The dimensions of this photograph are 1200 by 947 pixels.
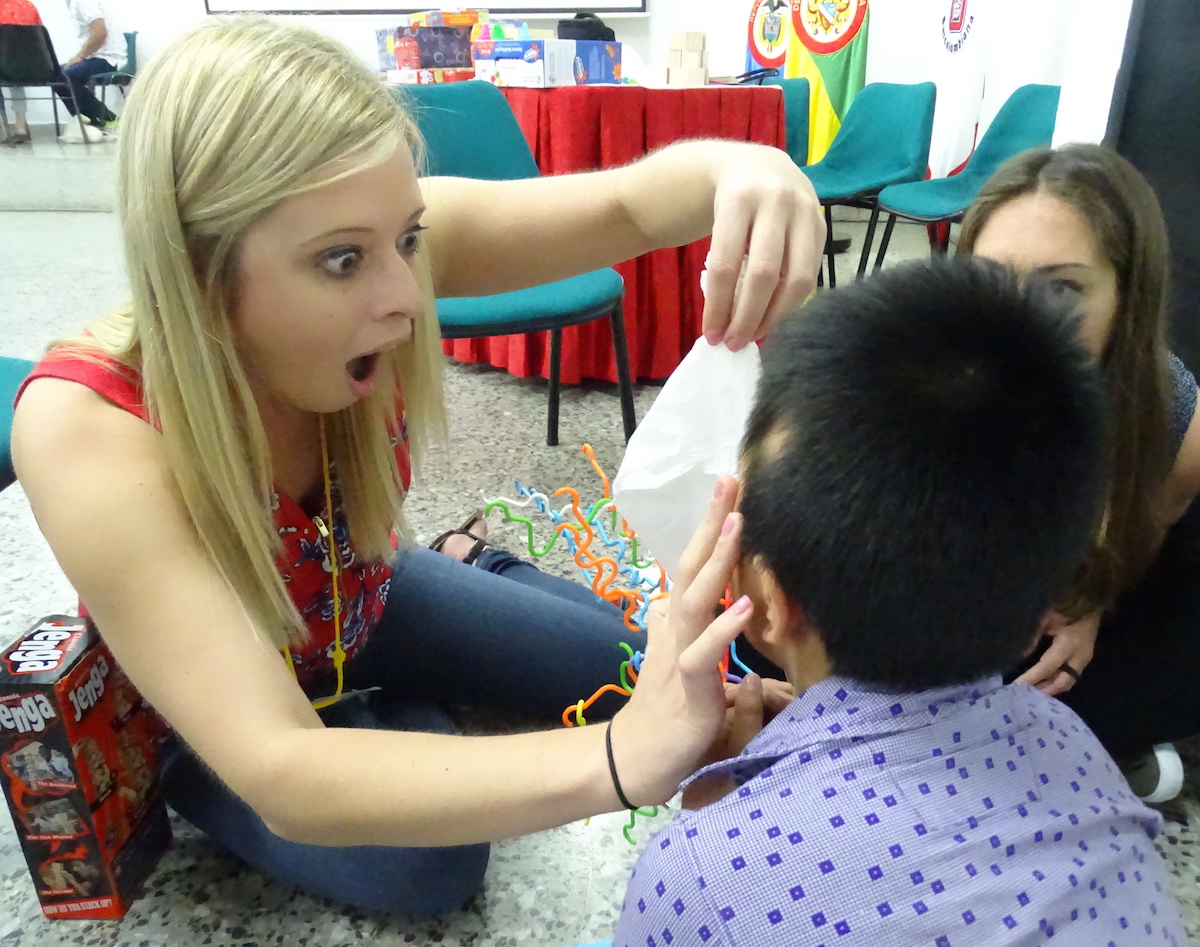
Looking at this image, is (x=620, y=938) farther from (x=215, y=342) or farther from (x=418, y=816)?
(x=215, y=342)

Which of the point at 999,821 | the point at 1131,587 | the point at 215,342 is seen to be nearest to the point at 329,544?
the point at 215,342

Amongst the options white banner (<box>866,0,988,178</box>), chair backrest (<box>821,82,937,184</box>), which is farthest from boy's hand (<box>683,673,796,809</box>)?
white banner (<box>866,0,988,178</box>)

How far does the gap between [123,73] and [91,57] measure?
0.24m

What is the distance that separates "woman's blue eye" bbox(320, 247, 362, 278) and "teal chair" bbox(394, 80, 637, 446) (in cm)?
86

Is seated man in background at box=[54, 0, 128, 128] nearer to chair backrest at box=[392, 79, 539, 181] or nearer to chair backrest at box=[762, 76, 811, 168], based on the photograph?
chair backrest at box=[762, 76, 811, 168]

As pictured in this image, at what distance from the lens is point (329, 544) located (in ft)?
2.64

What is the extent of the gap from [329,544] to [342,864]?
31cm

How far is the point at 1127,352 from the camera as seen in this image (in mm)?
846

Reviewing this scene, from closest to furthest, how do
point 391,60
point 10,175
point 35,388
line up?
point 35,388 → point 391,60 → point 10,175

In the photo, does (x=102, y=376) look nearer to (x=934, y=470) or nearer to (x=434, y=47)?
(x=934, y=470)

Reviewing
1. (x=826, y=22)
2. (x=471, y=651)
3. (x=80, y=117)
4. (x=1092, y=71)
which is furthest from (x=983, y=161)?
(x=80, y=117)

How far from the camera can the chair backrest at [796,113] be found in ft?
9.71

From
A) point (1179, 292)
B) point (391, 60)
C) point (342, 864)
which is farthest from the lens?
point (391, 60)

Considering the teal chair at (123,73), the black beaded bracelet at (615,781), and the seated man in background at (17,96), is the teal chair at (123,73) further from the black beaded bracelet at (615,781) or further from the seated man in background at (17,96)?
the black beaded bracelet at (615,781)
